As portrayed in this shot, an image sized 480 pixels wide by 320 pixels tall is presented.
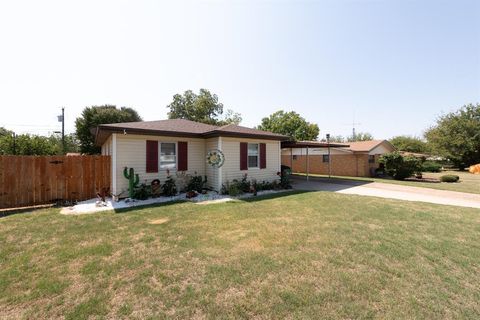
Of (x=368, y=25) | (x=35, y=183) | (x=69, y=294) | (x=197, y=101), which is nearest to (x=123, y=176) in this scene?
(x=35, y=183)

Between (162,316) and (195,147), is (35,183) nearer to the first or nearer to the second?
(195,147)

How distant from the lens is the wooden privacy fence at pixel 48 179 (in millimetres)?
7426

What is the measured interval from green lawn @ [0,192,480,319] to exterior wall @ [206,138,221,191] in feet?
12.5

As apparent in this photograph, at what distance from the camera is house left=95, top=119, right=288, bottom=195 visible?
8586 mm

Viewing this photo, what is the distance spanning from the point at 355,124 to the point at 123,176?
49.5 meters

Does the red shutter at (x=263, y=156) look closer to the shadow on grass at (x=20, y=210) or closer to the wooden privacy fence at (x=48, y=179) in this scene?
the wooden privacy fence at (x=48, y=179)

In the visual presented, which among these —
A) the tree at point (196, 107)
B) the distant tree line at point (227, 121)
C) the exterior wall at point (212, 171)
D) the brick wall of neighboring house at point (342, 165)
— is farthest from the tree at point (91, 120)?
the brick wall of neighboring house at point (342, 165)

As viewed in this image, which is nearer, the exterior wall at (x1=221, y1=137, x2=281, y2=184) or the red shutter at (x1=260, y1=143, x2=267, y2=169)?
the exterior wall at (x1=221, y1=137, x2=281, y2=184)

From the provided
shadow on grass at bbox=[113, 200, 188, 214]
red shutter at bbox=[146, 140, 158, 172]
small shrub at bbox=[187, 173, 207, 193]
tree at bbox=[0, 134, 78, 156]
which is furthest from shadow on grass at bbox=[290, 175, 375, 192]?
tree at bbox=[0, 134, 78, 156]

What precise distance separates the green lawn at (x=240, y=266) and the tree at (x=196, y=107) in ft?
87.5

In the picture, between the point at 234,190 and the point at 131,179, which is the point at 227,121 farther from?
the point at 131,179

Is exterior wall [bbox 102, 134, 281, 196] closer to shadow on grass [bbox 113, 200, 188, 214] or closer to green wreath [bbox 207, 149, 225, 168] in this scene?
green wreath [bbox 207, 149, 225, 168]

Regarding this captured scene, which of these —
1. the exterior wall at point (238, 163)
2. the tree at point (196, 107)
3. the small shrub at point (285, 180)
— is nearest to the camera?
the exterior wall at point (238, 163)

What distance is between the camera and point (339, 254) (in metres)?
3.96
